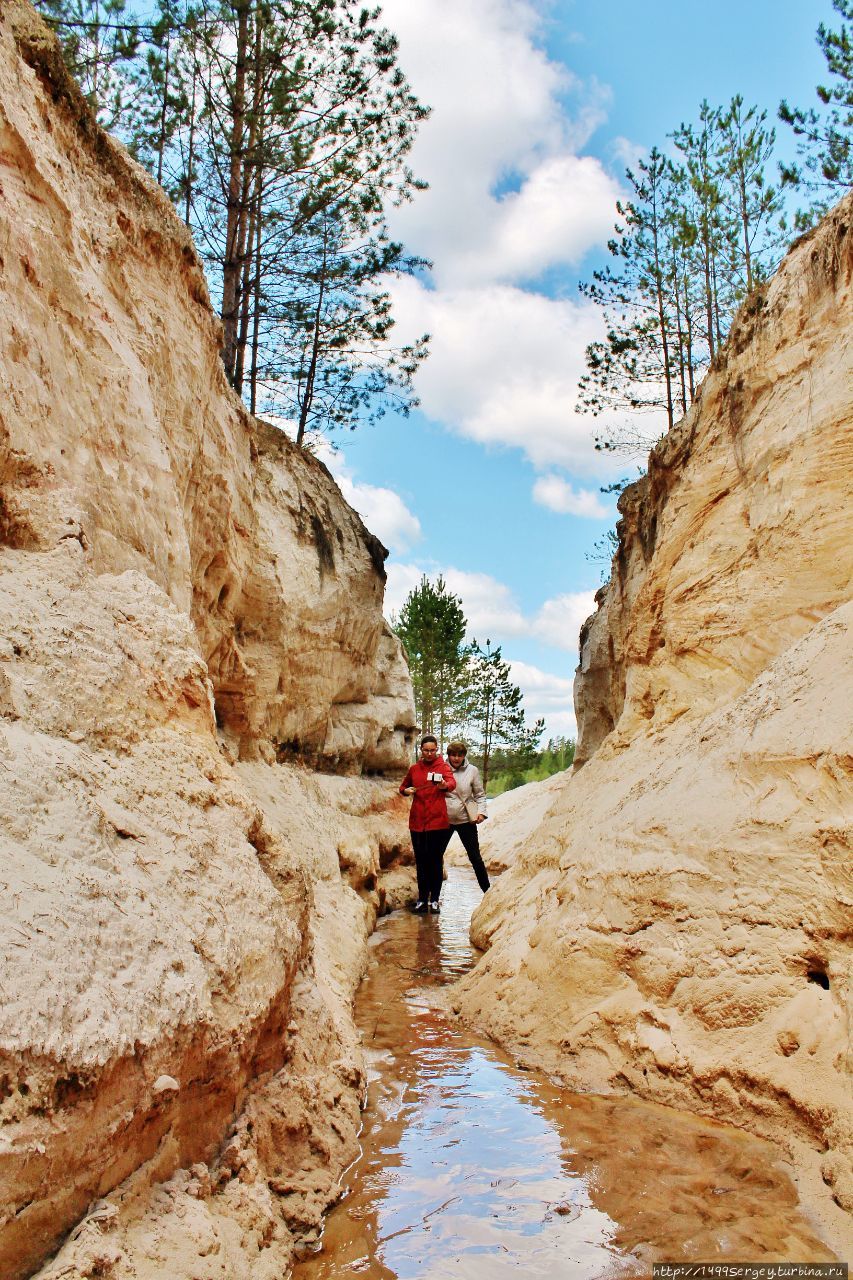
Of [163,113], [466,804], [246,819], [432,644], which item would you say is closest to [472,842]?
[466,804]

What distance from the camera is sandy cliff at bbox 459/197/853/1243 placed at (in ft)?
12.3

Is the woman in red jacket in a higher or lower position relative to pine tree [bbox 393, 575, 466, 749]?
lower

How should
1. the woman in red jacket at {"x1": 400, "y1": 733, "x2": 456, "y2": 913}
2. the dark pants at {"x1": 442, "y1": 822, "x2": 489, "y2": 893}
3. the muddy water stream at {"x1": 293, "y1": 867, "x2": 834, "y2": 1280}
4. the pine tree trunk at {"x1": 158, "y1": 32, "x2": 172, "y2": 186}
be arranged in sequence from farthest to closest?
the pine tree trunk at {"x1": 158, "y1": 32, "x2": 172, "y2": 186} → the dark pants at {"x1": 442, "y1": 822, "x2": 489, "y2": 893} → the woman in red jacket at {"x1": 400, "y1": 733, "x2": 456, "y2": 913} → the muddy water stream at {"x1": 293, "y1": 867, "x2": 834, "y2": 1280}

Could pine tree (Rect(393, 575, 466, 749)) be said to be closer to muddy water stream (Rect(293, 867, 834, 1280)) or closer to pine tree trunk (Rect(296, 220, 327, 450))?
pine tree trunk (Rect(296, 220, 327, 450))

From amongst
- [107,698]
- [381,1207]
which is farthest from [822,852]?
[107,698]

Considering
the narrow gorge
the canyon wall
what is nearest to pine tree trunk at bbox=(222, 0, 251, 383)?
the narrow gorge

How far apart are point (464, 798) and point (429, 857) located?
37.5 inches

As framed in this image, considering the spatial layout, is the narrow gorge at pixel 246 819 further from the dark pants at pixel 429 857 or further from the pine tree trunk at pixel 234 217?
the pine tree trunk at pixel 234 217

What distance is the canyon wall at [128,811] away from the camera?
7.30 ft

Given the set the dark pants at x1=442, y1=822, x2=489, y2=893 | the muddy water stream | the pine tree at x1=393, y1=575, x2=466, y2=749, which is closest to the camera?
the muddy water stream

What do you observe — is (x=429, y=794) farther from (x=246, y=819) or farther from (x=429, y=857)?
(x=246, y=819)

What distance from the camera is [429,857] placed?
10070 millimetres

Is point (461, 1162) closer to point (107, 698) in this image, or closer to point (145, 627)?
point (107, 698)

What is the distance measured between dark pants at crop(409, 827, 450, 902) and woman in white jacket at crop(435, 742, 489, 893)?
0.57 ft
